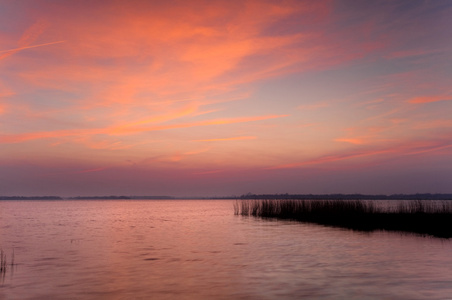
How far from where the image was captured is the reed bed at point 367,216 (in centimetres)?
2642

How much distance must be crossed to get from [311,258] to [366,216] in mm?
17175

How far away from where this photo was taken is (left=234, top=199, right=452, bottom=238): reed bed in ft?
86.7

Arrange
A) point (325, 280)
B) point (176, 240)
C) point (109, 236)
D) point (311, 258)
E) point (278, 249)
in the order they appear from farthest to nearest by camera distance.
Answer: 1. point (109, 236)
2. point (176, 240)
3. point (278, 249)
4. point (311, 258)
5. point (325, 280)

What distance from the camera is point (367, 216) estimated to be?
32.1 meters

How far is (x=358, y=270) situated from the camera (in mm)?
14203

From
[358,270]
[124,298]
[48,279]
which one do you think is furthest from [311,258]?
[48,279]

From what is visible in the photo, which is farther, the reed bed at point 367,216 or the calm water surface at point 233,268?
the reed bed at point 367,216

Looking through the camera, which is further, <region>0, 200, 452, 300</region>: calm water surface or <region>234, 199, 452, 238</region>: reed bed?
<region>234, 199, 452, 238</region>: reed bed

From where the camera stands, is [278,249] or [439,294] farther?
[278,249]

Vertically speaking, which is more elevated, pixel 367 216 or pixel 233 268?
pixel 367 216

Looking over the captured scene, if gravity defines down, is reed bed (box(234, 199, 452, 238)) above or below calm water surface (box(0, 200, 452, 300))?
above

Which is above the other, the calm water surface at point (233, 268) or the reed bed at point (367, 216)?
the reed bed at point (367, 216)

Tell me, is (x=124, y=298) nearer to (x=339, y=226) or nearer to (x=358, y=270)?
(x=358, y=270)

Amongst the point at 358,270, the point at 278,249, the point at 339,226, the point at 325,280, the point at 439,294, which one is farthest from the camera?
the point at 339,226
